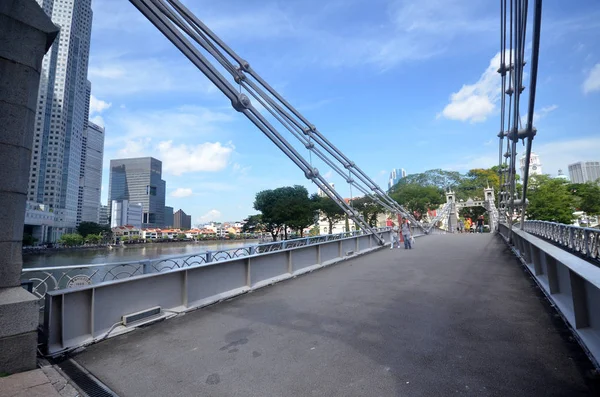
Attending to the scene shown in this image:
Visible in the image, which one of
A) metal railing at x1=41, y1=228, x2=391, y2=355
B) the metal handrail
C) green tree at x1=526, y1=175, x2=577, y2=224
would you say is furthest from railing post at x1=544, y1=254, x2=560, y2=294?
→ green tree at x1=526, y1=175, x2=577, y2=224

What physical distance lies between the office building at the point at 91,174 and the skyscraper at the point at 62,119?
59.2ft

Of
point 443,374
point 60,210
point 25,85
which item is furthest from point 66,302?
point 60,210

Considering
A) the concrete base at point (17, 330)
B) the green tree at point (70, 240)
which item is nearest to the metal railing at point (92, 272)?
the concrete base at point (17, 330)

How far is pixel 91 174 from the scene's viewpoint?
162 metres

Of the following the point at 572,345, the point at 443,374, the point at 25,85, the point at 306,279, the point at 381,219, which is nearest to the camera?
the point at 443,374

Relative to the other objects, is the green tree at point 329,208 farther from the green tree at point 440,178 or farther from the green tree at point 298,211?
the green tree at point 440,178

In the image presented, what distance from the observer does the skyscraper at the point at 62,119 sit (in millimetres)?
112625

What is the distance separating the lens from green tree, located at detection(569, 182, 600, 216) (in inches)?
1711

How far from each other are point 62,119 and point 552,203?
6217 inches

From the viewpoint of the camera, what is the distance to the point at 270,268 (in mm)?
8195

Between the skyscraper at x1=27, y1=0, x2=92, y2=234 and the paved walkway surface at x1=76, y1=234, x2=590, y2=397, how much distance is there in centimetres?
13076

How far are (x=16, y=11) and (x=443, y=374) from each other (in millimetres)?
6327

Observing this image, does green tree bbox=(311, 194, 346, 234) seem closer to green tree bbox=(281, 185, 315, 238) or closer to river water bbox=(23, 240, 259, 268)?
green tree bbox=(281, 185, 315, 238)

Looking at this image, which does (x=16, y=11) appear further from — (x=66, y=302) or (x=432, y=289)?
(x=432, y=289)
